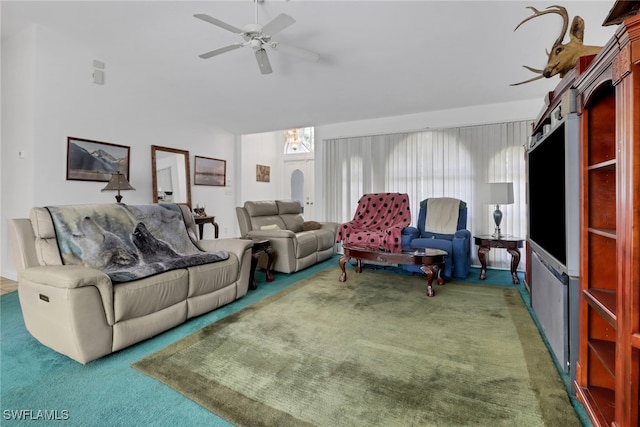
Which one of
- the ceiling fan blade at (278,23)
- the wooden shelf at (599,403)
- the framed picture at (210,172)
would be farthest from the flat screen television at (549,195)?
the framed picture at (210,172)

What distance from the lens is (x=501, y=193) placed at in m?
3.77

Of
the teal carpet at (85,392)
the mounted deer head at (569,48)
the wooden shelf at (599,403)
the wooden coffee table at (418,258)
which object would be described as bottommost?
the teal carpet at (85,392)

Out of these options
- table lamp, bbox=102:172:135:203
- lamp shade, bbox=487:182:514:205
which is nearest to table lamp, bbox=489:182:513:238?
lamp shade, bbox=487:182:514:205

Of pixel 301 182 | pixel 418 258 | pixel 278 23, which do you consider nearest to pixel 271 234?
pixel 418 258

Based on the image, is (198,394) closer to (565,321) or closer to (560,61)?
(565,321)

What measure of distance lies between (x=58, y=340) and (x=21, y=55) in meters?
3.52

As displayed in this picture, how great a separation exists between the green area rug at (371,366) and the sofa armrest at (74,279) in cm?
43

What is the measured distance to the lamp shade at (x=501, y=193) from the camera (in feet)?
12.3

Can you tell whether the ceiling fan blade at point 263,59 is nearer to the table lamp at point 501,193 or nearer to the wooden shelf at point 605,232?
the wooden shelf at point 605,232

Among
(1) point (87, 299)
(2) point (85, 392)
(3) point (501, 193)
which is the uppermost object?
(3) point (501, 193)

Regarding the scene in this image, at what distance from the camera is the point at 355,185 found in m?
5.65

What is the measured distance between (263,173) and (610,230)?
6800mm

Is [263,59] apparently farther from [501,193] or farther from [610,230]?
[501,193]

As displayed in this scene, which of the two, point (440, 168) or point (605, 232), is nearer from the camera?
point (605, 232)
